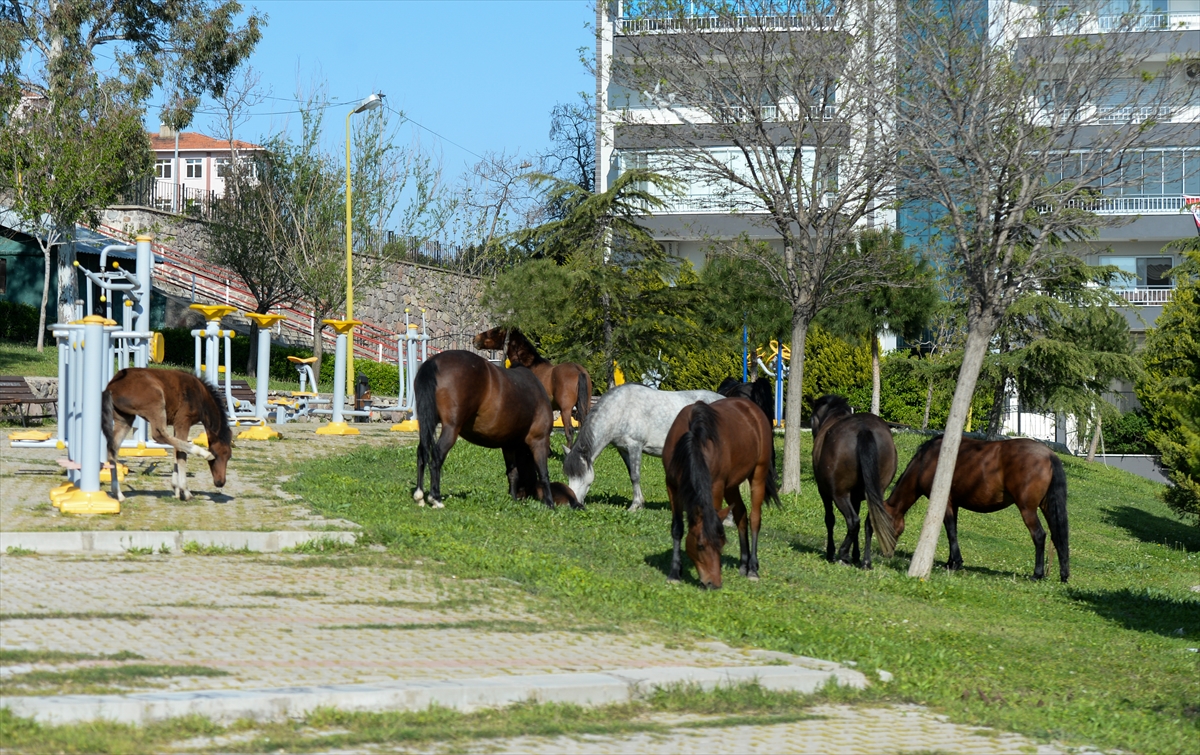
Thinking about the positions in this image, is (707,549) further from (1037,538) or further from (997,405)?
(997,405)

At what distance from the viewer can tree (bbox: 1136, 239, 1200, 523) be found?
1136 inches

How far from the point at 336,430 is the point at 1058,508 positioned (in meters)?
13.8

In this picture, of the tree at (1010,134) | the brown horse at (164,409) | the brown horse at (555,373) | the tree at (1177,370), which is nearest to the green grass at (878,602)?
the brown horse at (164,409)

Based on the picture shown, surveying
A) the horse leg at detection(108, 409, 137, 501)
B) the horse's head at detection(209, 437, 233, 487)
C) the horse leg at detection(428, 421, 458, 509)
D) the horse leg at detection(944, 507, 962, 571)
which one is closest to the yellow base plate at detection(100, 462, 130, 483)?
the horse leg at detection(108, 409, 137, 501)

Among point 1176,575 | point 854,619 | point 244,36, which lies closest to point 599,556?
point 854,619

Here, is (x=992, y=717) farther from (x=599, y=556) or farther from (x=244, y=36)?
(x=244, y=36)

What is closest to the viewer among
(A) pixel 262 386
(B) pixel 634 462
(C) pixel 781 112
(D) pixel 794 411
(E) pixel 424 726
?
(E) pixel 424 726

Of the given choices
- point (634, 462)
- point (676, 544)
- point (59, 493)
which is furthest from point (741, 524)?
point (59, 493)

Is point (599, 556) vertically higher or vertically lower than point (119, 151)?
lower

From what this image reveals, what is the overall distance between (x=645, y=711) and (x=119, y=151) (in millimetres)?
37652

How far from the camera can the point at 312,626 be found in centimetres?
848

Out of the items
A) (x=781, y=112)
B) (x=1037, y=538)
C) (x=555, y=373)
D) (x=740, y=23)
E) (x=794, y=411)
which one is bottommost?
(x=1037, y=538)

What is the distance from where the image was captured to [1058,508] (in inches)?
611

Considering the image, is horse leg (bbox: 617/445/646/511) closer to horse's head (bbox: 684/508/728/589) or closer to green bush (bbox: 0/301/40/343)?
horse's head (bbox: 684/508/728/589)
